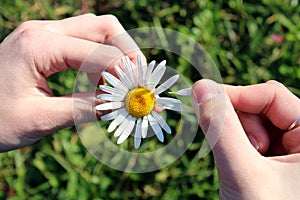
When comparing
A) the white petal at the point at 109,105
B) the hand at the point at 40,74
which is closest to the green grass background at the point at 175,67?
the hand at the point at 40,74

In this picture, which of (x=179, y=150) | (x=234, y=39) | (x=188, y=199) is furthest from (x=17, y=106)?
(x=234, y=39)

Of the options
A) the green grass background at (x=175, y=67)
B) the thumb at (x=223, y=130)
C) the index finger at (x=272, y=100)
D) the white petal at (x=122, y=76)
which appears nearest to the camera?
the thumb at (x=223, y=130)

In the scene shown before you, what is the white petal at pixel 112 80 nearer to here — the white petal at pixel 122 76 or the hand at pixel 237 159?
the white petal at pixel 122 76

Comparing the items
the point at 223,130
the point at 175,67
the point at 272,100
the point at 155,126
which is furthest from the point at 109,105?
the point at 175,67

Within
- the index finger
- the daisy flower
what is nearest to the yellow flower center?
the daisy flower

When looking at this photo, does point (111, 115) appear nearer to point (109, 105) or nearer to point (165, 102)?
point (109, 105)
